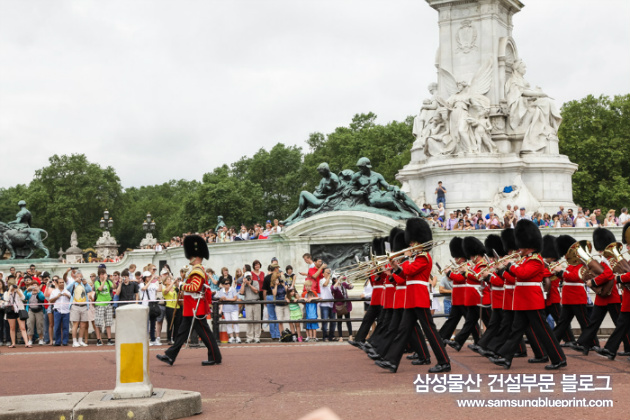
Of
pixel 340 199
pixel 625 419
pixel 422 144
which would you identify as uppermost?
pixel 422 144

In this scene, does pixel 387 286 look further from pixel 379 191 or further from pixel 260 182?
pixel 260 182

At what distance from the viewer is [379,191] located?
24.4 meters

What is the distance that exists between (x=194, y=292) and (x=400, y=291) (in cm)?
293

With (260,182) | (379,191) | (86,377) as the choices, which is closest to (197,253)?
(86,377)

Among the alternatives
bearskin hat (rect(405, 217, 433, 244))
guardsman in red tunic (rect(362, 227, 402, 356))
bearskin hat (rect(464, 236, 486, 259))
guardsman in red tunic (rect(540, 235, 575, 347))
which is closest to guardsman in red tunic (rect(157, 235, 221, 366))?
guardsman in red tunic (rect(362, 227, 402, 356))

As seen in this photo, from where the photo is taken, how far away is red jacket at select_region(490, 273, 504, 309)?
1252cm

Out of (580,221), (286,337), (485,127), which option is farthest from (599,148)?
(286,337)

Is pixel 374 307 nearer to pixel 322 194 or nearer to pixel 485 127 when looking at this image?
pixel 322 194

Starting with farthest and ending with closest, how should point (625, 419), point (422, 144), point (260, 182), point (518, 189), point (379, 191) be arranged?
1. point (260, 182)
2. point (422, 144)
3. point (518, 189)
4. point (379, 191)
5. point (625, 419)

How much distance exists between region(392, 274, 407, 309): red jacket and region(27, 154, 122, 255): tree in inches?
2870

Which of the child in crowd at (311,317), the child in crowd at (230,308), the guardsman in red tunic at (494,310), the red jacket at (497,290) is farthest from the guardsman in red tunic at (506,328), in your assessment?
the child in crowd at (230,308)

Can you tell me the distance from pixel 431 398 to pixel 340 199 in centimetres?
1576

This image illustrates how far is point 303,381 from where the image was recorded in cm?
1079

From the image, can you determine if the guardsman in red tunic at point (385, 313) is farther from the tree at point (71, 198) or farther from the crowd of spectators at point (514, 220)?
the tree at point (71, 198)
